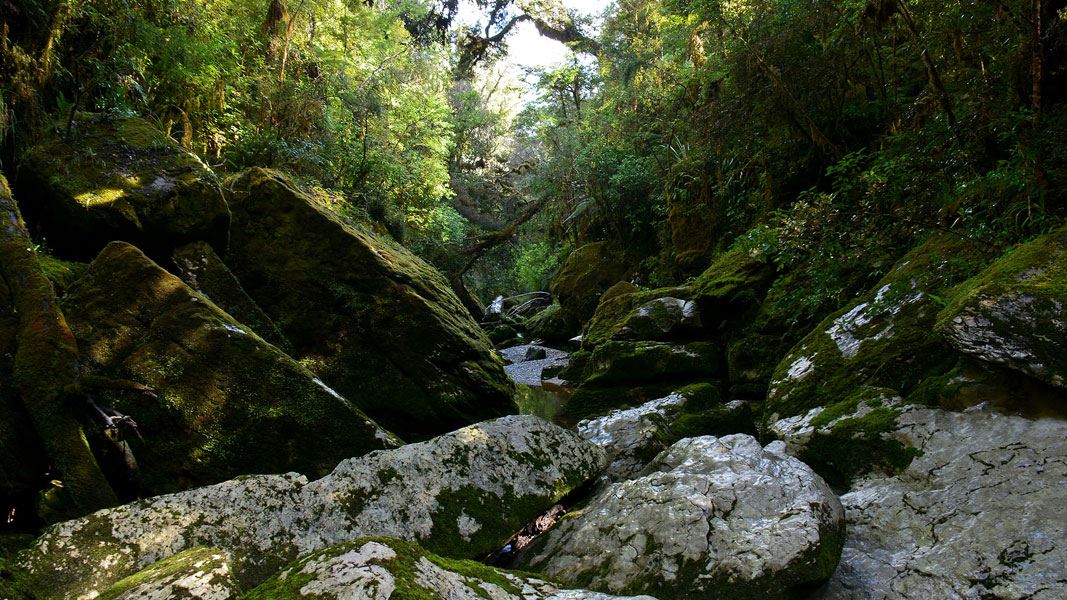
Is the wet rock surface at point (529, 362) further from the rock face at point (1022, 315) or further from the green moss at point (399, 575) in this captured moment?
the green moss at point (399, 575)

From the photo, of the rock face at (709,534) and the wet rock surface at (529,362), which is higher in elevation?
the rock face at (709,534)

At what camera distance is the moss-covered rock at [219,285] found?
4.98m

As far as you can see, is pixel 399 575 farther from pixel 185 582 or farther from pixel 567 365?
pixel 567 365

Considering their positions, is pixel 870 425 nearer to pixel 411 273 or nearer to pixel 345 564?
pixel 345 564

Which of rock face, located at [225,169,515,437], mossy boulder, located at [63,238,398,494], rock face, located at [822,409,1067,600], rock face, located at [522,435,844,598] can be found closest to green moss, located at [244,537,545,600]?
rock face, located at [522,435,844,598]

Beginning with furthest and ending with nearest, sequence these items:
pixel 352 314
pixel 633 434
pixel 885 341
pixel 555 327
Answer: pixel 555 327, pixel 352 314, pixel 633 434, pixel 885 341

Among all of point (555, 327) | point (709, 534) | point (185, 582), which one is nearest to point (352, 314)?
point (185, 582)

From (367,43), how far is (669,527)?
1584cm

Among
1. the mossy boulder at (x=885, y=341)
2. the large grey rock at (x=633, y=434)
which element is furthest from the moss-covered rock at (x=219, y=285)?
the mossy boulder at (x=885, y=341)

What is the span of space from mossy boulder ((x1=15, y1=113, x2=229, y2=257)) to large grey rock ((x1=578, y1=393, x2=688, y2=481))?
13.8 feet

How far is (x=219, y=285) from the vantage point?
5.13 m

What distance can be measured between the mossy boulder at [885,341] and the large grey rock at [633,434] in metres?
0.94

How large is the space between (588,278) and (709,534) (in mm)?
11755

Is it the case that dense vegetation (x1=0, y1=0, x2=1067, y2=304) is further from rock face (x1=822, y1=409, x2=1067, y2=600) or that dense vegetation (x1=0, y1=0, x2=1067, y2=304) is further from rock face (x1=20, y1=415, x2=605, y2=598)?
rock face (x1=20, y1=415, x2=605, y2=598)
